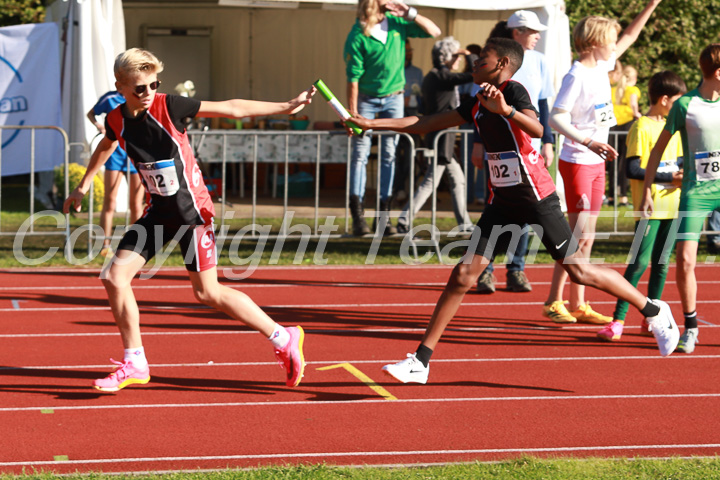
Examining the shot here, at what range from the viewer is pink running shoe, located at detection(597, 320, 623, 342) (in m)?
7.13

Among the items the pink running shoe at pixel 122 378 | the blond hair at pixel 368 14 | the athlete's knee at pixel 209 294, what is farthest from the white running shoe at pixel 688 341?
the blond hair at pixel 368 14

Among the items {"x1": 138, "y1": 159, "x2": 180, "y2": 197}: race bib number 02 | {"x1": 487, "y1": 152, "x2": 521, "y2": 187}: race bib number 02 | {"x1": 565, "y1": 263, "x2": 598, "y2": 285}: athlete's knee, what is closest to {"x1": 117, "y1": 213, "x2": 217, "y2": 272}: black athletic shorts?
{"x1": 138, "y1": 159, "x2": 180, "y2": 197}: race bib number 02

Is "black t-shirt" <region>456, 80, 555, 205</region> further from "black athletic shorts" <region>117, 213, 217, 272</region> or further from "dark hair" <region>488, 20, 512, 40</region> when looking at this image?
"dark hair" <region>488, 20, 512, 40</region>

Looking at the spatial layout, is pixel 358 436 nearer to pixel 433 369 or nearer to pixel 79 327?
pixel 433 369

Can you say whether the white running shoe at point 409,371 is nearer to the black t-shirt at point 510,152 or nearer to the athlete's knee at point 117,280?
the black t-shirt at point 510,152

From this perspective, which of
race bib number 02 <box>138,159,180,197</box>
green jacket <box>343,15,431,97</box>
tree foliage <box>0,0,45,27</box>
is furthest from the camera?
tree foliage <box>0,0,45,27</box>

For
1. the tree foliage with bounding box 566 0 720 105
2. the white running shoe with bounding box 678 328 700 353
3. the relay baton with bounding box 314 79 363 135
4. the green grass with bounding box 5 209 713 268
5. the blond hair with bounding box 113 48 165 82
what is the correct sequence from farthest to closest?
the tree foliage with bounding box 566 0 720 105, the green grass with bounding box 5 209 713 268, the white running shoe with bounding box 678 328 700 353, the relay baton with bounding box 314 79 363 135, the blond hair with bounding box 113 48 165 82

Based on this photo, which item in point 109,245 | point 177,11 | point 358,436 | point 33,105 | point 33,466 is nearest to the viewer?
point 33,466

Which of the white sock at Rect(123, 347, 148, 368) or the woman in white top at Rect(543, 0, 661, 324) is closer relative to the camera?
the white sock at Rect(123, 347, 148, 368)

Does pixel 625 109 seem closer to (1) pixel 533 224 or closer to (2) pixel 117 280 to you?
(1) pixel 533 224

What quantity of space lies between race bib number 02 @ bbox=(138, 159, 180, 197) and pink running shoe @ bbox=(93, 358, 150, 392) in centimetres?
96

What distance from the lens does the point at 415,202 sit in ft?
35.9

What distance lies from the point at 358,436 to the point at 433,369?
56.1 inches

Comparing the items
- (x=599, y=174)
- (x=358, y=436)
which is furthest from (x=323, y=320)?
(x=358, y=436)
